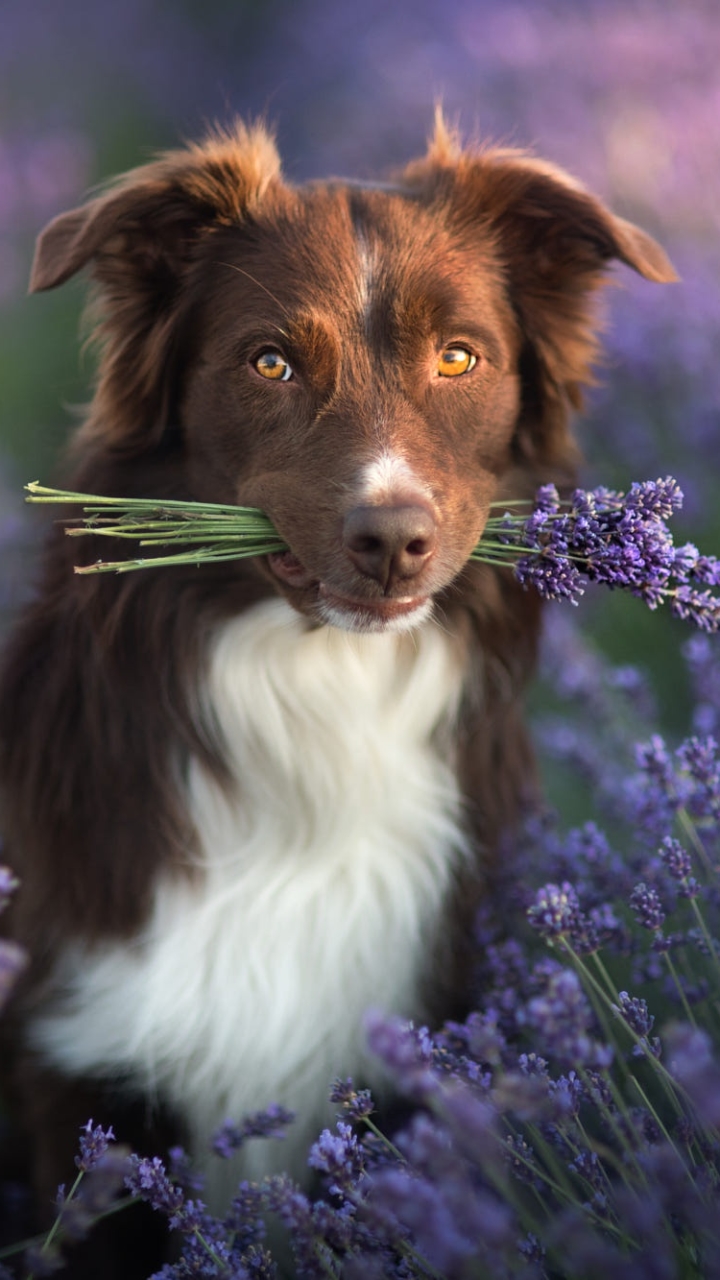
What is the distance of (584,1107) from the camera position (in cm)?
256

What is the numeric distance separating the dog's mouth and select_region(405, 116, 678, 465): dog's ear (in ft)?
2.59

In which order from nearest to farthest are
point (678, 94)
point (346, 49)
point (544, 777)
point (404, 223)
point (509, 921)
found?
point (404, 223), point (509, 921), point (544, 777), point (678, 94), point (346, 49)

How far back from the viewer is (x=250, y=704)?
293 centimetres

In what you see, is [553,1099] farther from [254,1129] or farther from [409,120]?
[409,120]

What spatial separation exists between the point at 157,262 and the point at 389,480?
90cm

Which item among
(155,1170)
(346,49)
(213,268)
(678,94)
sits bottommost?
(155,1170)

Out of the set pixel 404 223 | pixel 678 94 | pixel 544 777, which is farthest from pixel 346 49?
pixel 404 223

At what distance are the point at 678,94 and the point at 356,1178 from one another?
20.6 ft

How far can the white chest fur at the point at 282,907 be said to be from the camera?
2.92m

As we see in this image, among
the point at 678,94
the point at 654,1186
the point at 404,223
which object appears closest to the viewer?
the point at 654,1186

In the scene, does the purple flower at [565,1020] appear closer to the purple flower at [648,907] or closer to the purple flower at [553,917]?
the purple flower at [553,917]

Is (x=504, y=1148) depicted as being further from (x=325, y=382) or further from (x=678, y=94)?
(x=678, y=94)

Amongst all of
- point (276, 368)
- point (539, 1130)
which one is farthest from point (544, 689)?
point (539, 1130)

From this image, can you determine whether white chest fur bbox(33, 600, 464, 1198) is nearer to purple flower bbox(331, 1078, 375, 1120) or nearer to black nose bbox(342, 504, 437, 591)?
black nose bbox(342, 504, 437, 591)
